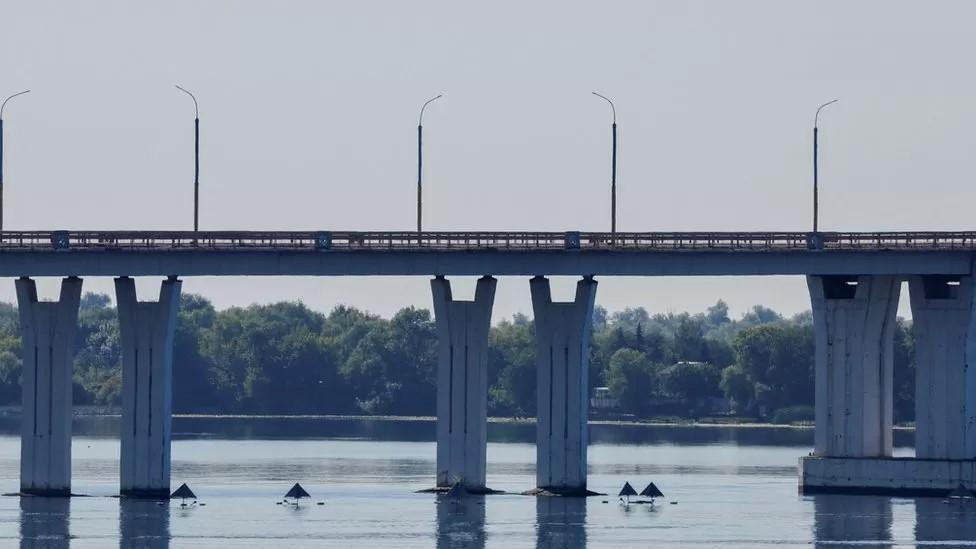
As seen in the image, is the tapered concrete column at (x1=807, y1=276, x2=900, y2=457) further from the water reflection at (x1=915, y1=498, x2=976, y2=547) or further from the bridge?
the water reflection at (x1=915, y1=498, x2=976, y2=547)

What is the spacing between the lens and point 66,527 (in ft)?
375

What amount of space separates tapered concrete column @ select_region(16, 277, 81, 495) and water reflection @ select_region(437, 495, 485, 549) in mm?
17140

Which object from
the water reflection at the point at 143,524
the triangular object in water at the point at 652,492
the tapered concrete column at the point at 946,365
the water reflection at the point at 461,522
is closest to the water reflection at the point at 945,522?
the tapered concrete column at the point at 946,365

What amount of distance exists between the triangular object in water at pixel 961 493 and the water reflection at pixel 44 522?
4066 cm

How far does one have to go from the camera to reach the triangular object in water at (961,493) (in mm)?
132750

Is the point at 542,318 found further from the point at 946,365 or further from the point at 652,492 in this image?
the point at 946,365

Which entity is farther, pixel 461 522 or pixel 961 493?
pixel 961 493

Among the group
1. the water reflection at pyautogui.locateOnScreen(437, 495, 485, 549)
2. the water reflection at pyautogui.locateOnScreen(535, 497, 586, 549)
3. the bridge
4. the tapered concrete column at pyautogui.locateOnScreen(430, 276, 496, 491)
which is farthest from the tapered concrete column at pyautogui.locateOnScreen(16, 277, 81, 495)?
the water reflection at pyautogui.locateOnScreen(535, 497, 586, 549)

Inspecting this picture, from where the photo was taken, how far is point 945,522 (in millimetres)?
119812

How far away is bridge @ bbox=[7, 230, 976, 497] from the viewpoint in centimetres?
12800

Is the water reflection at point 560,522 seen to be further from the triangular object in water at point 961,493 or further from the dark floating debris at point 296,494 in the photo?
the triangular object in water at point 961,493

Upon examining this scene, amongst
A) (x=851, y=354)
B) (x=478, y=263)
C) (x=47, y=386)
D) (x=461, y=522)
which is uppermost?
(x=478, y=263)

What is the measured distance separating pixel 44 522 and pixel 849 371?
41.0 meters

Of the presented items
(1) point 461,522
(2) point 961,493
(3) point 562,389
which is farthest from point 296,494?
(2) point 961,493
